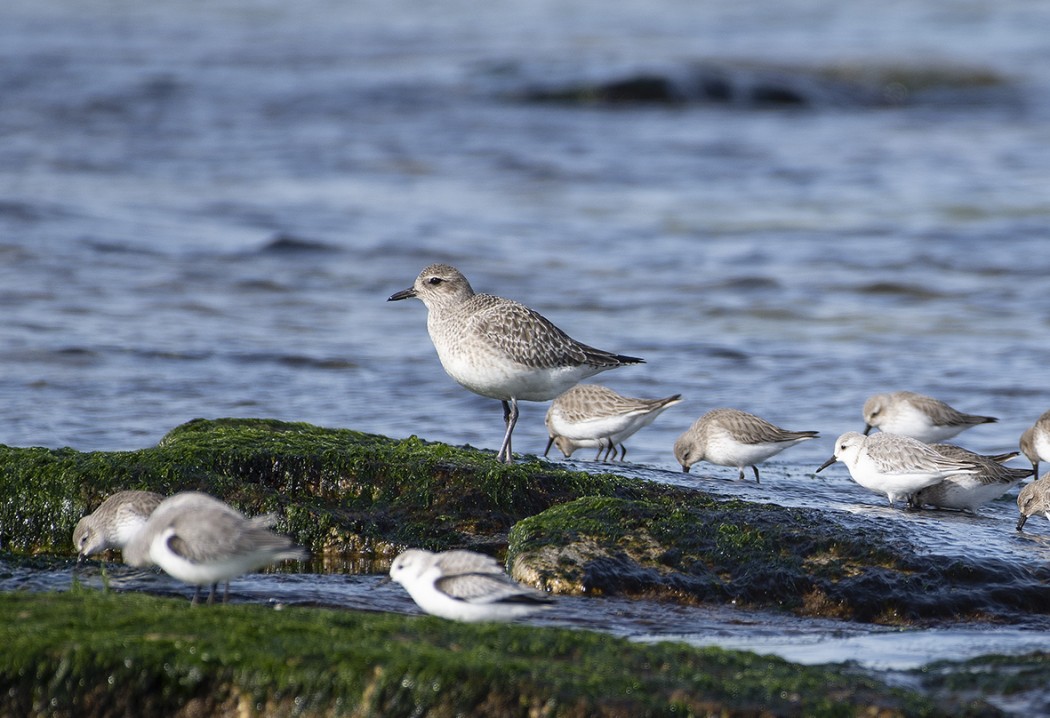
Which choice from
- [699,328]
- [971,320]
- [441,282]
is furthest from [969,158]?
[441,282]

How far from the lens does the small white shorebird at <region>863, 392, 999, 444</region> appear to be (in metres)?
10.3

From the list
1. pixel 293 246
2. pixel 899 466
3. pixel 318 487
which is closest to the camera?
pixel 318 487

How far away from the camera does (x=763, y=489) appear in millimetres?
8586

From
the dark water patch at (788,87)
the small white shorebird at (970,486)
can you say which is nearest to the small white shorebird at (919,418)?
the small white shorebird at (970,486)

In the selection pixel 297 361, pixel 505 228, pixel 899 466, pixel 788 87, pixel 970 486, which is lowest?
pixel 970 486

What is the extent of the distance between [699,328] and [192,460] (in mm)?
8492

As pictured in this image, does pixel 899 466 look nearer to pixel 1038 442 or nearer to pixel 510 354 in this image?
pixel 1038 442

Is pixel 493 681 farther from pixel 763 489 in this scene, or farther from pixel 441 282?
pixel 441 282

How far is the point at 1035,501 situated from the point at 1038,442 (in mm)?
1845

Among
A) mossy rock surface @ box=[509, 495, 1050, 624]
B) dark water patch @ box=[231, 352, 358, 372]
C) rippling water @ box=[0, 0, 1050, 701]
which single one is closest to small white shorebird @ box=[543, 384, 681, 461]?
rippling water @ box=[0, 0, 1050, 701]

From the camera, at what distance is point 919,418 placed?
1034cm

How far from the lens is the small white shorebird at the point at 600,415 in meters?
9.55

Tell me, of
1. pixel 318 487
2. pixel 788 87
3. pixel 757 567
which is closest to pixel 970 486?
pixel 757 567

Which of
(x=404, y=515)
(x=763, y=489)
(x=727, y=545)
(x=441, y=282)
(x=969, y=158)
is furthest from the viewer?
(x=969, y=158)
